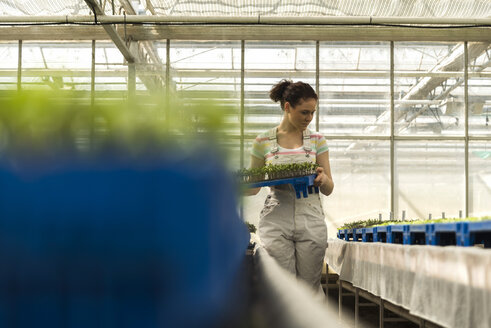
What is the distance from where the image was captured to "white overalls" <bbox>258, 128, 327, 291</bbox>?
2391mm

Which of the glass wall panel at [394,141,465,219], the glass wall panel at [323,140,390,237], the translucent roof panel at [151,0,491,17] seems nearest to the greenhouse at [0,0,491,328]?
the translucent roof panel at [151,0,491,17]

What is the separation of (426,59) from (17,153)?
9015 millimetres

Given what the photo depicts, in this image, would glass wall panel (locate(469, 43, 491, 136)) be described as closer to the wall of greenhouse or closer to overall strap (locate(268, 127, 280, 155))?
the wall of greenhouse

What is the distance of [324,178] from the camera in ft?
7.77

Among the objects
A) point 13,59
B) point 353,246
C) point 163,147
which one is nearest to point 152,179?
point 163,147

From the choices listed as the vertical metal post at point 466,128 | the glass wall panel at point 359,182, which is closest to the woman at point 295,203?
the glass wall panel at point 359,182

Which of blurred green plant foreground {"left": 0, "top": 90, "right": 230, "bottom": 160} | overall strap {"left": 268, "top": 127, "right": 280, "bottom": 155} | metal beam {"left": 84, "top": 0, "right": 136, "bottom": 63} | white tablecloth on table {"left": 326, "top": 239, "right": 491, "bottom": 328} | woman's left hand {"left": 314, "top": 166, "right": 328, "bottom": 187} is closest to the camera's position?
blurred green plant foreground {"left": 0, "top": 90, "right": 230, "bottom": 160}

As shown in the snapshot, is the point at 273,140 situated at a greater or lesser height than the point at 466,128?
lesser

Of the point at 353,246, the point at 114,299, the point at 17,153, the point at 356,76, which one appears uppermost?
the point at 356,76

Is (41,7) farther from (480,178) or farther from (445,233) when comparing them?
(445,233)

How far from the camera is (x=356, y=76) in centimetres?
872

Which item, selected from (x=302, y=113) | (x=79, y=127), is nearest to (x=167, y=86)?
(x=79, y=127)

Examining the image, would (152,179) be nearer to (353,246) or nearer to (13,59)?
(353,246)

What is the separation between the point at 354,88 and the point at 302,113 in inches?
251
